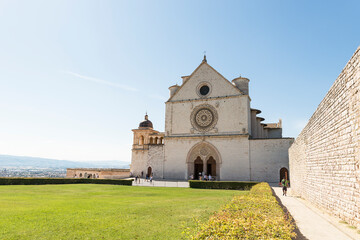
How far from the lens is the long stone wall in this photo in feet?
26.2

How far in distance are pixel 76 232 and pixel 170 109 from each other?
33.0 metres

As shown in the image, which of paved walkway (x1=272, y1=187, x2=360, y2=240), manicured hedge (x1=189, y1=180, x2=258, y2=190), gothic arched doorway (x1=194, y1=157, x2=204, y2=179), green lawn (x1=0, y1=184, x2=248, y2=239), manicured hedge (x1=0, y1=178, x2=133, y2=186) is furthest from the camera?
gothic arched doorway (x1=194, y1=157, x2=204, y2=179)

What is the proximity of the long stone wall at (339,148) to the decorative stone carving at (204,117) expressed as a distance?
2312 centimetres

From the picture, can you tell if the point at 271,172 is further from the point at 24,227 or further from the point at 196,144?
the point at 24,227

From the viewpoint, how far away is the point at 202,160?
37344mm

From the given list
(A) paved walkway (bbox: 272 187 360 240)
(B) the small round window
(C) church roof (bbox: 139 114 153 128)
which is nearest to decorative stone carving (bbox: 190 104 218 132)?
(B) the small round window

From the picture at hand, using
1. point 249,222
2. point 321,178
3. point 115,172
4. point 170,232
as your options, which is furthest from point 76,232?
point 115,172

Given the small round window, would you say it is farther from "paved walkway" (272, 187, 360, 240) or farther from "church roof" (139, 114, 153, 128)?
"paved walkway" (272, 187, 360, 240)

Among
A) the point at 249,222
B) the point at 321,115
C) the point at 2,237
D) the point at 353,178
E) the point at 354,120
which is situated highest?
the point at 321,115

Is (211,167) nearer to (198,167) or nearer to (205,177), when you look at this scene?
(198,167)

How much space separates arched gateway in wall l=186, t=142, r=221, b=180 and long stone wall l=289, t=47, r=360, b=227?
22.5m

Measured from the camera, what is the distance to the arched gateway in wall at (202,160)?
3653 centimetres

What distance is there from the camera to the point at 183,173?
123 ft

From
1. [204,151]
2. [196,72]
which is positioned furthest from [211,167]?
[196,72]
